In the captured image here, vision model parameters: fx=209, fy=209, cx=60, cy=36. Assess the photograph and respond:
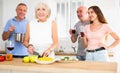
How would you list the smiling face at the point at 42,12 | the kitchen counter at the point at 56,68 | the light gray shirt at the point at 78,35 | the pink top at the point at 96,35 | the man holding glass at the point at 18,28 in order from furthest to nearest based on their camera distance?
the man holding glass at the point at 18,28 → the smiling face at the point at 42,12 → the light gray shirt at the point at 78,35 → the pink top at the point at 96,35 → the kitchen counter at the point at 56,68

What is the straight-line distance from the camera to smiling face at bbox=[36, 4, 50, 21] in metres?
2.49

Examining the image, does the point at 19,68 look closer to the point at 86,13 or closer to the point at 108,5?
the point at 86,13

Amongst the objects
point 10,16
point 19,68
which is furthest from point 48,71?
point 10,16

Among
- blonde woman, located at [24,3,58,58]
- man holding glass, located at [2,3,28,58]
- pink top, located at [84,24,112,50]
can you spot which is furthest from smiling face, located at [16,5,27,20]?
pink top, located at [84,24,112,50]

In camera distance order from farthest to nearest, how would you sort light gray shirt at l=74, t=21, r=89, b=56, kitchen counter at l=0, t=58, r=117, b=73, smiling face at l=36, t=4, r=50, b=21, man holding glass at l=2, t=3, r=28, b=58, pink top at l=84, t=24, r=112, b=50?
man holding glass at l=2, t=3, r=28, b=58 < smiling face at l=36, t=4, r=50, b=21 < light gray shirt at l=74, t=21, r=89, b=56 < pink top at l=84, t=24, r=112, b=50 < kitchen counter at l=0, t=58, r=117, b=73

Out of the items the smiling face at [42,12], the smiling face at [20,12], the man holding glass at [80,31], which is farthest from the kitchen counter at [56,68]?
the smiling face at [20,12]

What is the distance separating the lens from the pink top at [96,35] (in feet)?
7.50

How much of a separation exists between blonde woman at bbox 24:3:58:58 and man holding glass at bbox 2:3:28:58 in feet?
0.47

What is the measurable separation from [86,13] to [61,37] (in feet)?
1.31

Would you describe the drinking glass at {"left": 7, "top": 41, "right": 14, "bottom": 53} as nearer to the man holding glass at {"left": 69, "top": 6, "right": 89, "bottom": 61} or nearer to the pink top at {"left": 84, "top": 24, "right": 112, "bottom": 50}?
the man holding glass at {"left": 69, "top": 6, "right": 89, "bottom": 61}

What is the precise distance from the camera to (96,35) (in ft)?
7.55

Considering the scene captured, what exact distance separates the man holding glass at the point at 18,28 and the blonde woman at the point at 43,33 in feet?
0.47

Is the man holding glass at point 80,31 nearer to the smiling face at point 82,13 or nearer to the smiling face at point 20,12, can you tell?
the smiling face at point 82,13

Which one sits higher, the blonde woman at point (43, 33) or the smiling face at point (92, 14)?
the smiling face at point (92, 14)
